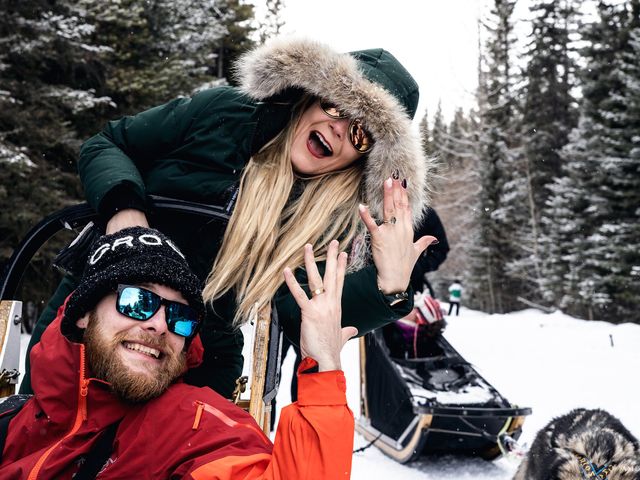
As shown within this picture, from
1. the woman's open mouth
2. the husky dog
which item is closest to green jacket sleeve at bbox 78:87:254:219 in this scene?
the woman's open mouth

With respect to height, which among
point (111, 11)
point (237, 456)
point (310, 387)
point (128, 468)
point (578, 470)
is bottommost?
point (578, 470)

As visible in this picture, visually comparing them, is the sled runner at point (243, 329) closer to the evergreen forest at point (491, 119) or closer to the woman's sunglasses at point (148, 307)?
the woman's sunglasses at point (148, 307)

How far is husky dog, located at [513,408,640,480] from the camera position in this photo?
2367mm

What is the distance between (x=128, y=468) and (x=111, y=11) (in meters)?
9.72

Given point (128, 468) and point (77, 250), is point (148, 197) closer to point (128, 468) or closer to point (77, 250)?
point (77, 250)

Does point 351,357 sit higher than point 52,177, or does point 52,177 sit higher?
point 52,177

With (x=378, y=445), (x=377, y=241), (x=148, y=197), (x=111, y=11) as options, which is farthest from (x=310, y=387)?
(x=111, y=11)

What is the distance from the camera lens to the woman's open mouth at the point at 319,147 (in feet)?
7.18

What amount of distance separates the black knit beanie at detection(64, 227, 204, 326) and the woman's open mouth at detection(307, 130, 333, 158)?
0.73m

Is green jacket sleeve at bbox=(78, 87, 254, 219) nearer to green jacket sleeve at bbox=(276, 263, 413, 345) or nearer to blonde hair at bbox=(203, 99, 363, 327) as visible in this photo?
blonde hair at bbox=(203, 99, 363, 327)

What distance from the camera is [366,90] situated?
83.0 inches

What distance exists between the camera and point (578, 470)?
240 cm

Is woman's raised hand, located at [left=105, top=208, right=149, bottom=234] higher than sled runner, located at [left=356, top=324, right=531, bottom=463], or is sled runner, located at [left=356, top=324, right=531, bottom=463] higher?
woman's raised hand, located at [left=105, top=208, right=149, bottom=234]

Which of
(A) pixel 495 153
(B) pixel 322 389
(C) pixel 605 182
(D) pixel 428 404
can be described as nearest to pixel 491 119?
(A) pixel 495 153
